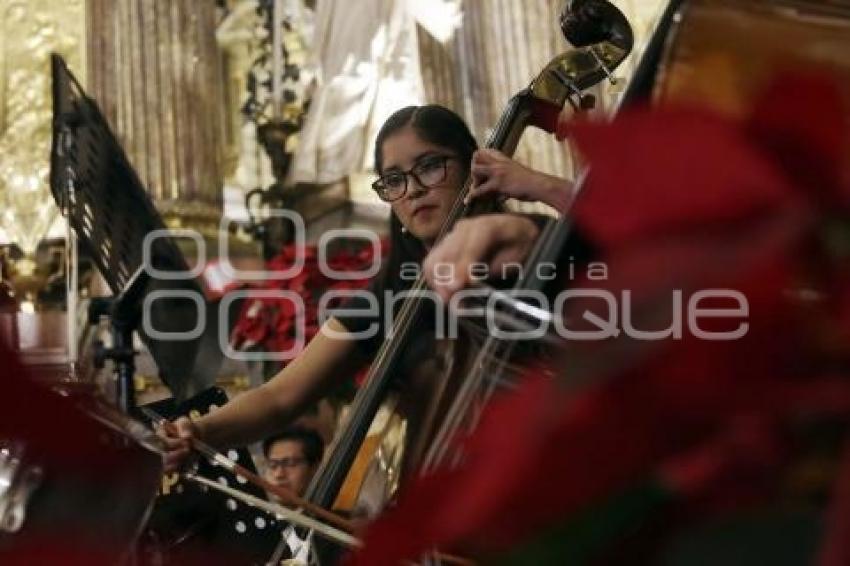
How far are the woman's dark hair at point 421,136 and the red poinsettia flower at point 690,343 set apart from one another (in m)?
1.20

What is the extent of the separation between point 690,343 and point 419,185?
1240mm

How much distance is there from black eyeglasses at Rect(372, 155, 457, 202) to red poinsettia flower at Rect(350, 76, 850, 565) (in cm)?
124

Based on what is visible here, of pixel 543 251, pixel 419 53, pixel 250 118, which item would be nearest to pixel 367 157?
pixel 419 53

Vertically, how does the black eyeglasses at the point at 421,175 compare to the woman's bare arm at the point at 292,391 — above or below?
above

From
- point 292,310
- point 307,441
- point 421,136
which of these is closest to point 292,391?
point 421,136

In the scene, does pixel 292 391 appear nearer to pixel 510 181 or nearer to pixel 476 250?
pixel 510 181

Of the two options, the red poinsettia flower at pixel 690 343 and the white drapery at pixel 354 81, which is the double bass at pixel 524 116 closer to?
the red poinsettia flower at pixel 690 343

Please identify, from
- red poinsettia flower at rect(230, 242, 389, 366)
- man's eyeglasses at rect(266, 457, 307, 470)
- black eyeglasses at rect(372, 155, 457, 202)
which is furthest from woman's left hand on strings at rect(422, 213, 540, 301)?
red poinsettia flower at rect(230, 242, 389, 366)

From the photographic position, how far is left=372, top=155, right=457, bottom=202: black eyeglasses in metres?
1.50

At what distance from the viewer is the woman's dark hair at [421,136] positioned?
1.49m

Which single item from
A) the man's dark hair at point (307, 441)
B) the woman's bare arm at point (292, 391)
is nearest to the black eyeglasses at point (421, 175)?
the woman's bare arm at point (292, 391)

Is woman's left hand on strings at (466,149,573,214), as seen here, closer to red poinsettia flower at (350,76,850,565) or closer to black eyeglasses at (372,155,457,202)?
black eyeglasses at (372,155,457,202)

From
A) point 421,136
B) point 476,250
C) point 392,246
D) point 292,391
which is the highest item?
point 476,250

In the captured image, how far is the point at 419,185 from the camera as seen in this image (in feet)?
4.88
